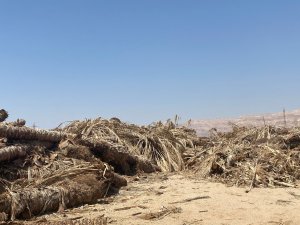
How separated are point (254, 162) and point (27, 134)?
145 inches

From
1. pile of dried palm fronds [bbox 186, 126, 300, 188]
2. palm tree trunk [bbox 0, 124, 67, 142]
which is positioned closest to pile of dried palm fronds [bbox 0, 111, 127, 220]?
palm tree trunk [bbox 0, 124, 67, 142]

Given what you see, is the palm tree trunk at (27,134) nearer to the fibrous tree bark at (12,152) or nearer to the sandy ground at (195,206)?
the fibrous tree bark at (12,152)

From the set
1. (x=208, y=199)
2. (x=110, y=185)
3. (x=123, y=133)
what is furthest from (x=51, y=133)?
(x=208, y=199)

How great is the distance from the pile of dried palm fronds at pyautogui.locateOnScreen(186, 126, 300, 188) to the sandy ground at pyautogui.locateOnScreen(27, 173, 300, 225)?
422 millimetres

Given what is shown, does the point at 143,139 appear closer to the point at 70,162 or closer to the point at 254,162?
the point at 254,162

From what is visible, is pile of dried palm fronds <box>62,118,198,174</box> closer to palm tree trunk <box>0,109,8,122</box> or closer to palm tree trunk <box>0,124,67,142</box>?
palm tree trunk <box>0,124,67,142</box>

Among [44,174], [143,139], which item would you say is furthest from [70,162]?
[143,139]

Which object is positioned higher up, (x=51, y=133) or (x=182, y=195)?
(x=51, y=133)

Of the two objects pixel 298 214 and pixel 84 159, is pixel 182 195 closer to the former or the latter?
pixel 298 214

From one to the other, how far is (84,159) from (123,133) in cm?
254

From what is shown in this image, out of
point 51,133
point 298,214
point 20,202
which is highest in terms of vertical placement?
point 51,133

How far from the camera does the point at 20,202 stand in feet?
14.4

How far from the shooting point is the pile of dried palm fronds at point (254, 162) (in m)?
6.47

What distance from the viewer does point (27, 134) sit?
6582mm
